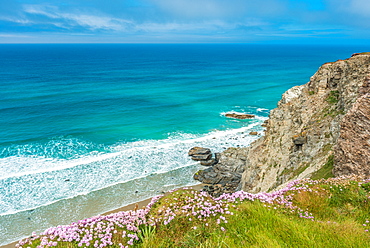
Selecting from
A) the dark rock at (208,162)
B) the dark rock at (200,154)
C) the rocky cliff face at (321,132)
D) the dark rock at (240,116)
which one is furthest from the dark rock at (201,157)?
the dark rock at (240,116)

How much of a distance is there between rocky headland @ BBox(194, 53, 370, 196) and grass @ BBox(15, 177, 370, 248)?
4.59 metres

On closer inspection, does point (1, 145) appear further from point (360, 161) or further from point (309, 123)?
point (360, 161)

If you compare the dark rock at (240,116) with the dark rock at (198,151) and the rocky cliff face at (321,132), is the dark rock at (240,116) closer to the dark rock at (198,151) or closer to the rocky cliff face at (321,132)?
the dark rock at (198,151)

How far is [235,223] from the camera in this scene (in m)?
9.05

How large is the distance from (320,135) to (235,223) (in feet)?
59.9

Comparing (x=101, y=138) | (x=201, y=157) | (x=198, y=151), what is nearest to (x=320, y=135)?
(x=201, y=157)

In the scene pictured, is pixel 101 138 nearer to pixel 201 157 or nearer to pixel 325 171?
pixel 201 157

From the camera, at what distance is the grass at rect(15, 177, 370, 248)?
8094 millimetres

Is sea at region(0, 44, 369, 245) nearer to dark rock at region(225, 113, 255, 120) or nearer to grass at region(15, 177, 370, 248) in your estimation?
dark rock at region(225, 113, 255, 120)

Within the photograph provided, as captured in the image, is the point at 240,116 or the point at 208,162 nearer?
the point at 208,162

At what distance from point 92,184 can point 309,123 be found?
28909 millimetres

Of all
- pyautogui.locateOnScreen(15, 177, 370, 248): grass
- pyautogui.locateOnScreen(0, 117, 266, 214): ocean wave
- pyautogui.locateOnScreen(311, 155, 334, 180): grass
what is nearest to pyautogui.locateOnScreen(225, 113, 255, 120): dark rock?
pyautogui.locateOnScreen(0, 117, 266, 214): ocean wave

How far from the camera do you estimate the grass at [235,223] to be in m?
8.09

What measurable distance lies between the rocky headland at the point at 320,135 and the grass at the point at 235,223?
4.59m
